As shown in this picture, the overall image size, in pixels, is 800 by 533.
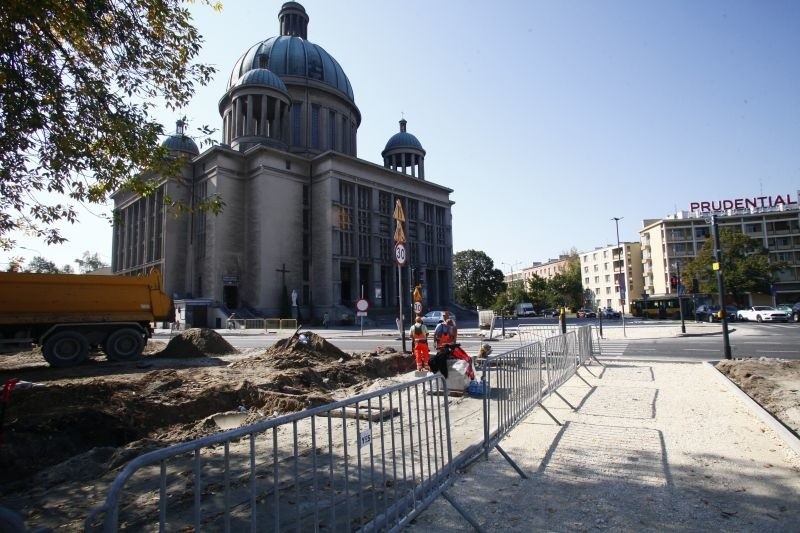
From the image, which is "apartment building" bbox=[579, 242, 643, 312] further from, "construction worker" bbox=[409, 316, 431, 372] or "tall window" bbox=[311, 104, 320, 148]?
"construction worker" bbox=[409, 316, 431, 372]

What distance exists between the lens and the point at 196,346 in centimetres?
1669

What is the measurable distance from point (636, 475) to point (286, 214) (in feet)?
158

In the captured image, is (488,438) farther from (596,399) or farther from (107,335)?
(107,335)

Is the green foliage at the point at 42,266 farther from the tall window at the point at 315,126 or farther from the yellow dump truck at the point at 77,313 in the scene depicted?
the yellow dump truck at the point at 77,313

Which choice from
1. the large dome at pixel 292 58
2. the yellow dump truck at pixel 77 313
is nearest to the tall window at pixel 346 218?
the large dome at pixel 292 58

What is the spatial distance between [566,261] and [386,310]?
81.5 metres

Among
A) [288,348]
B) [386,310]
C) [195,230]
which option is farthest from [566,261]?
[288,348]

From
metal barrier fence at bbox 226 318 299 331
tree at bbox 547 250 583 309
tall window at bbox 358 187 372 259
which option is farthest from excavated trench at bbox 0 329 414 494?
tree at bbox 547 250 583 309

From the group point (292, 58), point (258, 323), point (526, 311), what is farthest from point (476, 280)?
point (258, 323)

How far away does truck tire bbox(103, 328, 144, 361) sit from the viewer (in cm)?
1443

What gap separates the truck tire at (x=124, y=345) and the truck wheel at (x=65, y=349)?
69cm

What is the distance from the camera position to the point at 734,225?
7069 centimetres

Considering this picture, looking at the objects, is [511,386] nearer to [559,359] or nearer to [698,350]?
[559,359]

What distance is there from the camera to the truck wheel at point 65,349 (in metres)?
13.3
